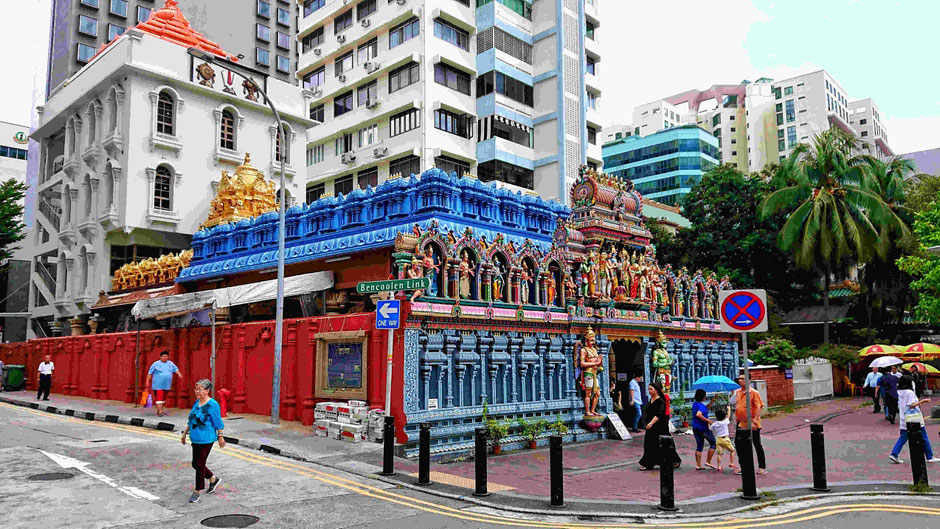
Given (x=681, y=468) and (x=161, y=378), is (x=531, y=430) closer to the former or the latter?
(x=681, y=468)

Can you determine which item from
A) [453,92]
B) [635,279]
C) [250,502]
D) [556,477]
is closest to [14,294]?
[453,92]

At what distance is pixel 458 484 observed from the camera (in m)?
11.0

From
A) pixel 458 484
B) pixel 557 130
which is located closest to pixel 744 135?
pixel 557 130

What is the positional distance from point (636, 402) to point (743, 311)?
764cm

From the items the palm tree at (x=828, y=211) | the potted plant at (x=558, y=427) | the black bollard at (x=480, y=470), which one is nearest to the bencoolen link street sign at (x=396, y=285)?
the black bollard at (x=480, y=470)

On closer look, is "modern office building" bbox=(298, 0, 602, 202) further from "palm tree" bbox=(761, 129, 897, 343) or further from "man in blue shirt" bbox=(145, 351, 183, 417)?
"man in blue shirt" bbox=(145, 351, 183, 417)

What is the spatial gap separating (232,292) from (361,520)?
482 inches

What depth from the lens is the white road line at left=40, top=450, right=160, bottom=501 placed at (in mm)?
9453

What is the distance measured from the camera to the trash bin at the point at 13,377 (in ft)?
96.9

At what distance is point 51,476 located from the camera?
10.5 metres

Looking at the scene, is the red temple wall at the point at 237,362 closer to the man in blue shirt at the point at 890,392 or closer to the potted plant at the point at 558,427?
the potted plant at the point at 558,427

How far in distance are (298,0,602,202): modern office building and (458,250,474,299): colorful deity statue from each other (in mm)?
28219

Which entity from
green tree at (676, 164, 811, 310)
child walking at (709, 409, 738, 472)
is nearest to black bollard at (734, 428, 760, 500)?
child walking at (709, 409, 738, 472)

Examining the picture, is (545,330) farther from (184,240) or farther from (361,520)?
(184,240)
